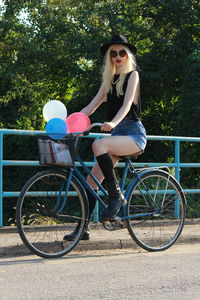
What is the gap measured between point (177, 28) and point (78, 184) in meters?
13.4

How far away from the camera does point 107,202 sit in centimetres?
596

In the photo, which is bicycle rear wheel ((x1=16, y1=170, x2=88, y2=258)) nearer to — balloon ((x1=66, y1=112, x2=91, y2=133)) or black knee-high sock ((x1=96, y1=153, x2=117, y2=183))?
black knee-high sock ((x1=96, y1=153, x2=117, y2=183))

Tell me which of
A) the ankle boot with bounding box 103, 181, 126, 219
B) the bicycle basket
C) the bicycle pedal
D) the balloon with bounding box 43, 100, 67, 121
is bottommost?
the bicycle pedal

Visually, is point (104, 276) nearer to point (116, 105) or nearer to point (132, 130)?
point (132, 130)

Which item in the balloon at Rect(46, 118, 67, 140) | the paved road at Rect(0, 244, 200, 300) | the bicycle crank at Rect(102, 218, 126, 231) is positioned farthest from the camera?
the bicycle crank at Rect(102, 218, 126, 231)

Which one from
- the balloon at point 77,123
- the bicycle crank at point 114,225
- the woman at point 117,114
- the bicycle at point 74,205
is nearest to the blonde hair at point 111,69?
the woman at point 117,114

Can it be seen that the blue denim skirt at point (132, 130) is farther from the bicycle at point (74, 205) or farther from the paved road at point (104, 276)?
the paved road at point (104, 276)

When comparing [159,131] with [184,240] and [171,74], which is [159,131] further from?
[184,240]

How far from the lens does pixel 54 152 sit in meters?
5.58

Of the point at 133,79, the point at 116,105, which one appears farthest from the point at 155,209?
the point at 133,79

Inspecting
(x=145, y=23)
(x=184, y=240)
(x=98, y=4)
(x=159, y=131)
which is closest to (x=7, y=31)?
(x=98, y=4)

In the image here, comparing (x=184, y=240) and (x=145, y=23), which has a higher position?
(x=145, y=23)

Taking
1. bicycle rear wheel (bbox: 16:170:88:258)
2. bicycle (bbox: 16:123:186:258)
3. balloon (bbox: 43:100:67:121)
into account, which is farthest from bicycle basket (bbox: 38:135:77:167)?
balloon (bbox: 43:100:67:121)

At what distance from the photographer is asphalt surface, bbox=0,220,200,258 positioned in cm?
595
